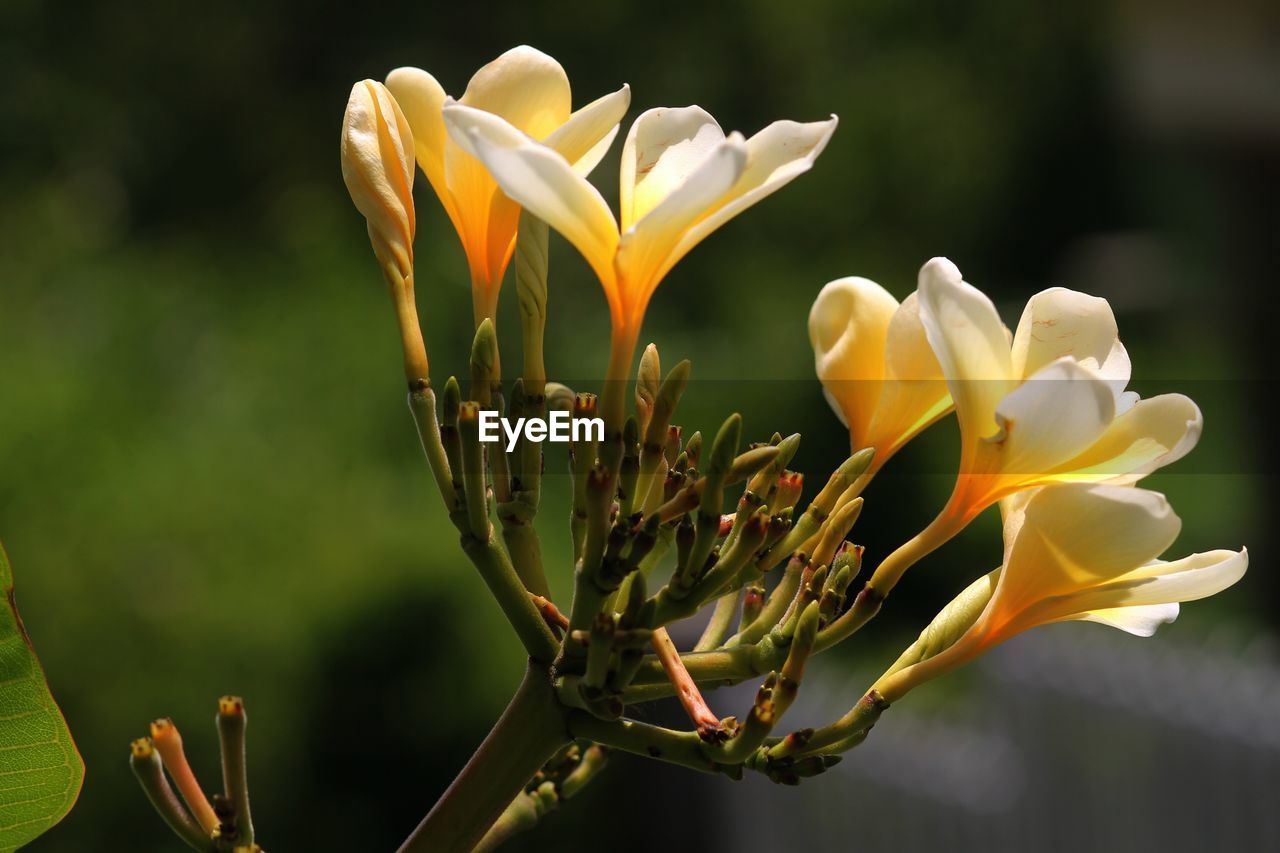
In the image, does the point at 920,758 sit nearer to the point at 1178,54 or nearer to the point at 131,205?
the point at 1178,54

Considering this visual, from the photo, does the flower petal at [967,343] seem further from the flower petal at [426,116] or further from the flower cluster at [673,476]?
the flower petal at [426,116]

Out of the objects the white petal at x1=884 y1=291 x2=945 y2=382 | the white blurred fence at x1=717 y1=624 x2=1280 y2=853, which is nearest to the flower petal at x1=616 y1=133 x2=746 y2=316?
the white petal at x1=884 y1=291 x2=945 y2=382

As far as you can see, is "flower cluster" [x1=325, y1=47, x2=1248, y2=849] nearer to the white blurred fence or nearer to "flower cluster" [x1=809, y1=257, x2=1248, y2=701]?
"flower cluster" [x1=809, y1=257, x2=1248, y2=701]

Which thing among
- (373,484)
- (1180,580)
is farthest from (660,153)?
(373,484)

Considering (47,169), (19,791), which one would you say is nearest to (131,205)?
(47,169)

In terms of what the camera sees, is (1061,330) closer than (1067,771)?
Yes

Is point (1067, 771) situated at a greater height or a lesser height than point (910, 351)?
lesser

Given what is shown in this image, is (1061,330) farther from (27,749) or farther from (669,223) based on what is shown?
(27,749)
